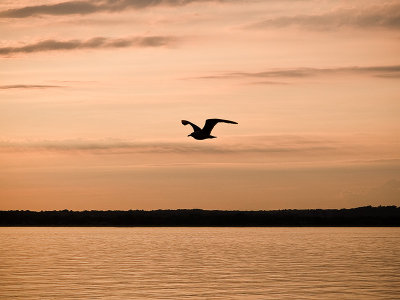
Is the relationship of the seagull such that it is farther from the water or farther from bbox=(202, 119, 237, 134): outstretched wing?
the water

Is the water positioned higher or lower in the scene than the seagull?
lower

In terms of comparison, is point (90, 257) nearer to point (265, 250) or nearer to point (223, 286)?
point (265, 250)

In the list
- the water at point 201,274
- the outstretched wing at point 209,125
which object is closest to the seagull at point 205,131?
the outstretched wing at point 209,125

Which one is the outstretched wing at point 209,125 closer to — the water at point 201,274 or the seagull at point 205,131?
the seagull at point 205,131

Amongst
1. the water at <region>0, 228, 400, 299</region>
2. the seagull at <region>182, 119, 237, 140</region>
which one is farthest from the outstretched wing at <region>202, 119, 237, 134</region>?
the water at <region>0, 228, 400, 299</region>

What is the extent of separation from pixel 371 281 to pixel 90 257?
28.2 metres

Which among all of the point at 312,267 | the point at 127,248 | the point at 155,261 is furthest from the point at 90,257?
the point at 312,267

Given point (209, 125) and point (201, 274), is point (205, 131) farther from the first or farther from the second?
point (201, 274)

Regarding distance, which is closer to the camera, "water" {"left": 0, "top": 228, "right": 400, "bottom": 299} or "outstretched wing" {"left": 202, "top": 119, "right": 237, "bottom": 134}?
"outstretched wing" {"left": 202, "top": 119, "right": 237, "bottom": 134}

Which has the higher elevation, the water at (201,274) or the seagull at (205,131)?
the seagull at (205,131)

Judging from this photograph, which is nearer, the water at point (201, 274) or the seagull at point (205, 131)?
the seagull at point (205, 131)

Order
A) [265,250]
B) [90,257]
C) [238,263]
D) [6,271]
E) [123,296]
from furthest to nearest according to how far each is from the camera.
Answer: [265,250], [90,257], [238,263], [6,271], [123,296]

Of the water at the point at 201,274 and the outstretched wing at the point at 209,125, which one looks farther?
the water at the point at 201,274

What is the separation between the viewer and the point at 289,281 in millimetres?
47562
